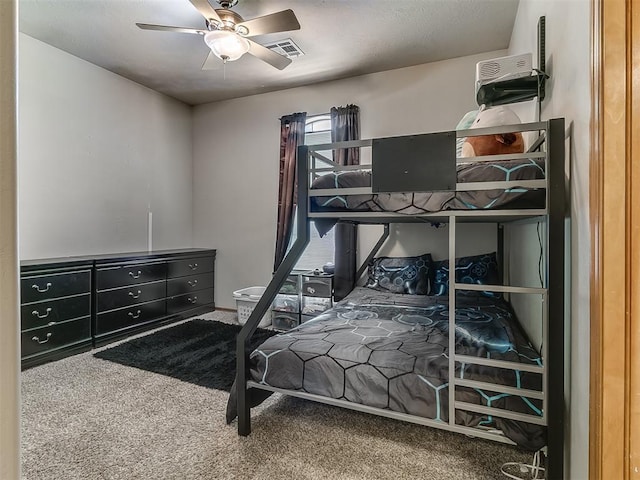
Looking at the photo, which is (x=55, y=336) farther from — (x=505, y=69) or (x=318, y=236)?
(x=505, y=69)

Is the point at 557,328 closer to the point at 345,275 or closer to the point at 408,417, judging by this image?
the point at 408,417

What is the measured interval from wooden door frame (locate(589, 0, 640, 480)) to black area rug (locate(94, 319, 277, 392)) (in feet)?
6.81

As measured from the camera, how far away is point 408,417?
1471mm

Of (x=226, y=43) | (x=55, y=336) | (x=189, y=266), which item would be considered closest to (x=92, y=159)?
(x=189, y=266)

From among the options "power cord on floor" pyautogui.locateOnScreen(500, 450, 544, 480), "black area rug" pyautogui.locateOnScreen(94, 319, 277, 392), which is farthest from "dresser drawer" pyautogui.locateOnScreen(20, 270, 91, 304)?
"power cord on floor" pyautogui.locateOnScreen(500, 450, 544, 480)

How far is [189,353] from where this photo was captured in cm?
290

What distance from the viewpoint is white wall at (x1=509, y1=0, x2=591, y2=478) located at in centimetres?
108

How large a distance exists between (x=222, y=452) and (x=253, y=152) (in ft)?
11.3

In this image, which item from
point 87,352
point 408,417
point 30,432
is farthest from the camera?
point 87,352

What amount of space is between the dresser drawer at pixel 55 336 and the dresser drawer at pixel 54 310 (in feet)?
0.16

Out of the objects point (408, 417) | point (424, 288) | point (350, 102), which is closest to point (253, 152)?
point (350, 102)

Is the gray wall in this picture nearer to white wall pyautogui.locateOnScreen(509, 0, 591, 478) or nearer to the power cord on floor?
white wall pyautogui.locateOnScreen(509, 0, 591, 478)

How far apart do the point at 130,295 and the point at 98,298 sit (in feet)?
1.04

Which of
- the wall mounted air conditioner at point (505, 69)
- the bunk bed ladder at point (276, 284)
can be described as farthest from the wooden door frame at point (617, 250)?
the bunk bed ladder at point (276, 284)
